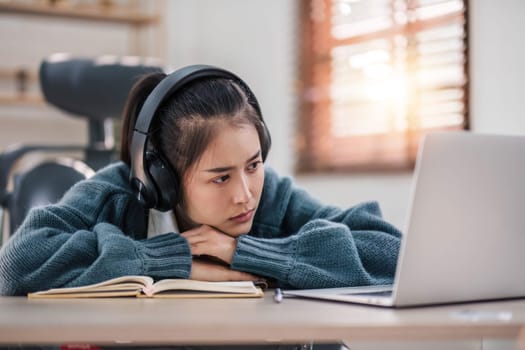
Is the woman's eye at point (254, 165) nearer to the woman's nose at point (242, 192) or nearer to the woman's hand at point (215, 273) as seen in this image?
the woman's nose at point (242, 192)

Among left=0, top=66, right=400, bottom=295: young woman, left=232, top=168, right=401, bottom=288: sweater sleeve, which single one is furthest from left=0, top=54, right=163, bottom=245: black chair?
left=232, top=168, right=401, bottom=288: sweater sleeve

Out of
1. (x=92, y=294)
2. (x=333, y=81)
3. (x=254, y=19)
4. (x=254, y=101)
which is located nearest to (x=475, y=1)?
(x=333, y=81)

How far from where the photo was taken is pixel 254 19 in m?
3.98

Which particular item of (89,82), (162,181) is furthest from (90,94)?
(162,181)

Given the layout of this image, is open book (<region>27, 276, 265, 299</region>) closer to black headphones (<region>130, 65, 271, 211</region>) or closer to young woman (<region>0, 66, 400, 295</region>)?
young woman (<region>0, 66, 400, 295</region>)

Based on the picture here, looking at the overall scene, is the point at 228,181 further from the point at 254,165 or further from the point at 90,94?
the point at 90,94

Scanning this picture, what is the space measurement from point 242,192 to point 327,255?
0.55 feet

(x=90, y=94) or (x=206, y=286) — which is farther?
(x=90, y=94)

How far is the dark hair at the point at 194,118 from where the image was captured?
1.30 metres

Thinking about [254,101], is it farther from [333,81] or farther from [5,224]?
[333,81]

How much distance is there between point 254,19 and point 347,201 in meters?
1.06

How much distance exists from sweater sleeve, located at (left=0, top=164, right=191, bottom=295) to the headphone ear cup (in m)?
0.09

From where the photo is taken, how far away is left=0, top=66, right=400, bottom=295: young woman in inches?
45.0

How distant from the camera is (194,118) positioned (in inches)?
51.3
